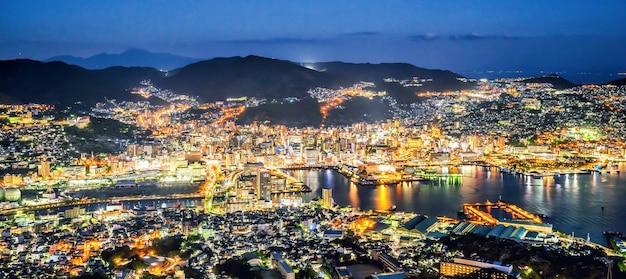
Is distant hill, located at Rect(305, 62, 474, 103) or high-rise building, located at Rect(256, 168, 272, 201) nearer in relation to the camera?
high-rise building, located at Rect(256, 168, 272, 201)

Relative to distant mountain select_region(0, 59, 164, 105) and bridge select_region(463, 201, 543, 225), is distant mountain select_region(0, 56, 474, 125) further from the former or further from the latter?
bridge select_region(463, 201, 543, 225)

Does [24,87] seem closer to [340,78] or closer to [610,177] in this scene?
[340,78]

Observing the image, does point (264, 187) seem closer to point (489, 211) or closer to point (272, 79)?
point (489, 211)

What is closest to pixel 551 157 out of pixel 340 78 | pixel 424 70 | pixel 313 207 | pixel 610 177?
pixel 610 177

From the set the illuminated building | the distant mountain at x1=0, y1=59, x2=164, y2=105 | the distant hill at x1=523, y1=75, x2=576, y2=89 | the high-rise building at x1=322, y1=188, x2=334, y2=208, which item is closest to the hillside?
the distant mountain at x1=0, y1=59, x2=164, y2=105

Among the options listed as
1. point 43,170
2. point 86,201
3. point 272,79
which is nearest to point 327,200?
point 86,201
